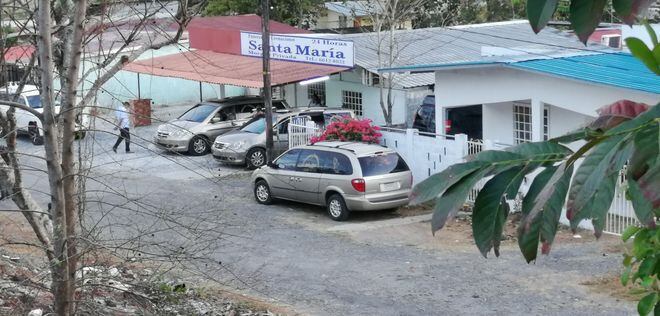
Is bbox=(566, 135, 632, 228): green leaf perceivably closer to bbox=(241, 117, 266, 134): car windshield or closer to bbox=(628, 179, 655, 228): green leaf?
bbox=(628, 179, 655, 228): green leaf

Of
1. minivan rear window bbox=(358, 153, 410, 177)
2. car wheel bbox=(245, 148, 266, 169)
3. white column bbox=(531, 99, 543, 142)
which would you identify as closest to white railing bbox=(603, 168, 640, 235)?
white column bbox=(531, 99, 543, 142)

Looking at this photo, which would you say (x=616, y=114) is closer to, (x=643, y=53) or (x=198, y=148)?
(x=643, y=53)

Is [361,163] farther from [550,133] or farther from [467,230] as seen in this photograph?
[550,133]

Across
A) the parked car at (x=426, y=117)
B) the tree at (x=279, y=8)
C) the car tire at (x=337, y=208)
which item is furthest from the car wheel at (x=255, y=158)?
the tree at (x=279, y=8)

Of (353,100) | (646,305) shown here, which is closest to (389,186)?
(353,100)

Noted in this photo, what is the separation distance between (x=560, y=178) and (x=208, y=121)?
77.3 feet

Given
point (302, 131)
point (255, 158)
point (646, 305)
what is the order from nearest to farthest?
point (646, 305)
point (302, 131)
point (255, 158)

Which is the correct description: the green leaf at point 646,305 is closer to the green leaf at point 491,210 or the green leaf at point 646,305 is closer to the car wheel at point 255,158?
the green leaf at point 491,210

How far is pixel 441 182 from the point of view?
2.77 m

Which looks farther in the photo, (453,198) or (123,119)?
(123,119)

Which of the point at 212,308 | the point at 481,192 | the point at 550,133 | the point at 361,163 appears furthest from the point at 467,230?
the point at 481,192

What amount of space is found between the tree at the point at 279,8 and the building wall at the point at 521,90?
1932cm

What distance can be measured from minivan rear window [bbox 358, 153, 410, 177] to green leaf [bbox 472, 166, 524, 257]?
1433 cm

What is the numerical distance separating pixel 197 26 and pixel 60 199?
2296 centimetres
